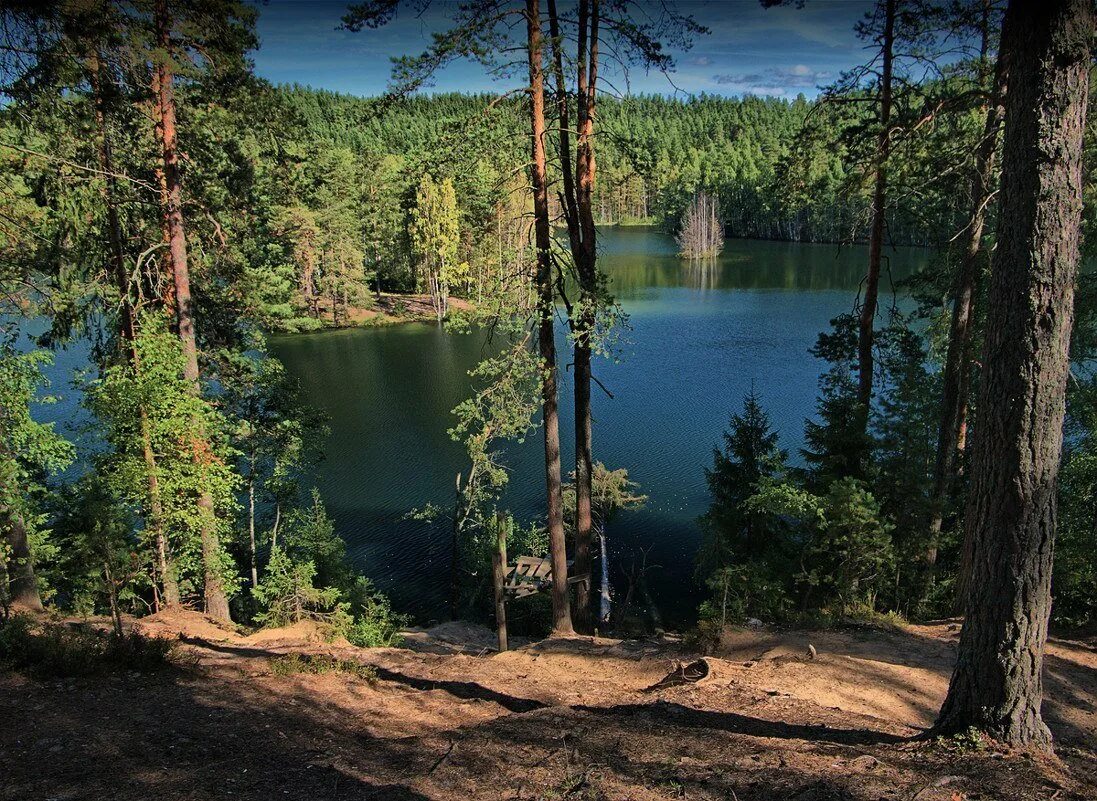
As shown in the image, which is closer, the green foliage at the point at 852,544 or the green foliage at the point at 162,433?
the green foliage at the point at 162,433

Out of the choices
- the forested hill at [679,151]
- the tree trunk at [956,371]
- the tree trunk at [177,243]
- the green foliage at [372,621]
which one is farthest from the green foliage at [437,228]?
the tree trunk at [956,371]

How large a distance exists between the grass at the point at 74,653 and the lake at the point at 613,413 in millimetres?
6298

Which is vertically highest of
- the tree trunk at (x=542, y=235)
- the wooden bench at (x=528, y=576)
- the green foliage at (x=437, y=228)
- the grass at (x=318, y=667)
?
the green foliage at (x=437, y=228)

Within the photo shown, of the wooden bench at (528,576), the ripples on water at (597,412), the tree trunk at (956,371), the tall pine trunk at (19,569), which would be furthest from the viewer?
the ripples on water at (597,412)

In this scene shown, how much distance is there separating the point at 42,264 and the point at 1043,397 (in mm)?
12064

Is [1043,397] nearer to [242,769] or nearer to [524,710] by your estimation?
[524,710]

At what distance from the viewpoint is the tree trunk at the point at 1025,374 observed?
3990 millimetres

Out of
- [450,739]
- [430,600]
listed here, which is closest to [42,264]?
[450,739]

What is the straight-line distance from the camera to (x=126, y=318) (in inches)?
432

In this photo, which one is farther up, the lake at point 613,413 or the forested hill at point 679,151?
the forested hill at point 679,151

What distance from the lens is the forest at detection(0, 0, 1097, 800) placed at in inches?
174

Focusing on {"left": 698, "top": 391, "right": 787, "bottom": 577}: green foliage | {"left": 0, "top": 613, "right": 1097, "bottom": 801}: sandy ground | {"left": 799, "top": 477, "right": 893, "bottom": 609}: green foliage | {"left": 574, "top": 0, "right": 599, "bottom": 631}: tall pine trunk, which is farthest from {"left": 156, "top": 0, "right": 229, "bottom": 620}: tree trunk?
{"left": 698, "top": 391, "right": 787, "bottom": 577}: green foliage

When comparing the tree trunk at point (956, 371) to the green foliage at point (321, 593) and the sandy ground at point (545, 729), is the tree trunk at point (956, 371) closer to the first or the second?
the sandy ground at point (545, 729)

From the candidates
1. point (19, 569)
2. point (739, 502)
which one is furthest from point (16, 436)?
point (739, 502)
